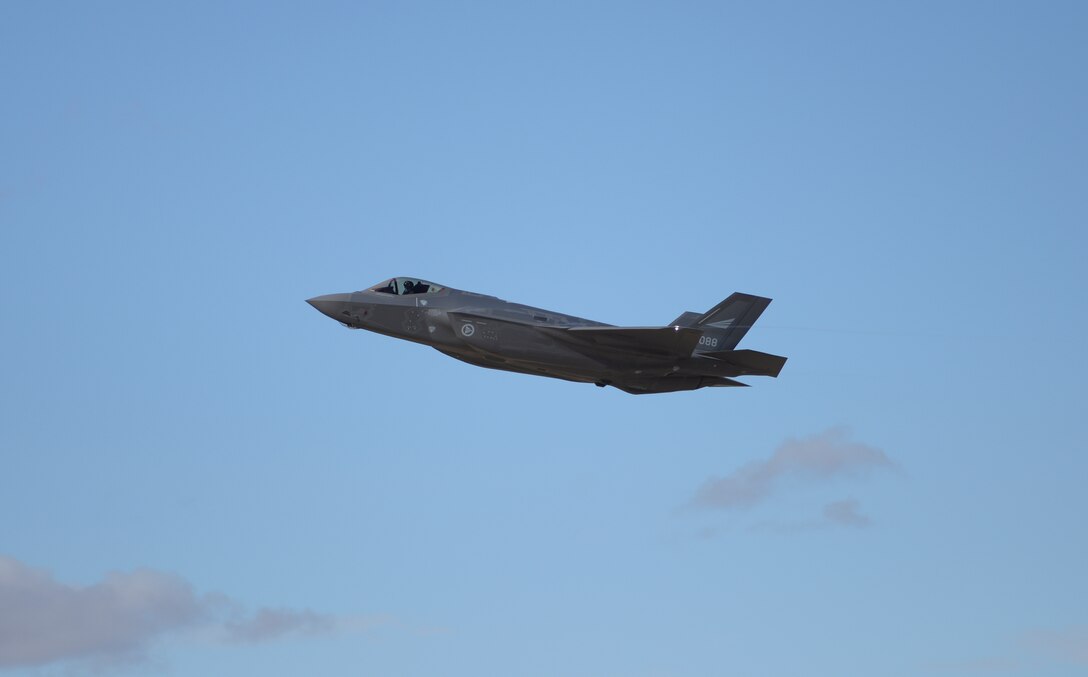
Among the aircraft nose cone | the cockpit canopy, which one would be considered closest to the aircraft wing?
the cockpit canopy

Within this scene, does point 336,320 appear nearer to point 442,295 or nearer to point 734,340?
point 442,295

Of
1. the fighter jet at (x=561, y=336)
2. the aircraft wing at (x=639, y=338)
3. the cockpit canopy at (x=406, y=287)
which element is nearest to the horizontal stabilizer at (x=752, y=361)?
the fighter jet at (x=561, y=336)

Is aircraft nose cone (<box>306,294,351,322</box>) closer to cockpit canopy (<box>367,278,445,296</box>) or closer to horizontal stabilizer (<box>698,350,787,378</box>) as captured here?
cockpit canopy (<box>367,278,445,296</box>)

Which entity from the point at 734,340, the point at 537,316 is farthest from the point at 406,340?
the point at 734,340

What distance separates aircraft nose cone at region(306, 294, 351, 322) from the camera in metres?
46.3

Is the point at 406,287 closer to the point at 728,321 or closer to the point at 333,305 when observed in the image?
the point at 333,305

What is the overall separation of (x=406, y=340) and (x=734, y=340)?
484 inches

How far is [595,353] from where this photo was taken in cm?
4369

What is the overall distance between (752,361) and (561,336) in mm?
6777

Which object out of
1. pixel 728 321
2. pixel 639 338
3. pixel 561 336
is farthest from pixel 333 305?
pixel 728 321

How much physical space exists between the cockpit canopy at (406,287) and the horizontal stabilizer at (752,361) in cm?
1055

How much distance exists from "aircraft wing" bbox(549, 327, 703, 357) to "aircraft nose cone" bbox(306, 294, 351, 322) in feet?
27.3

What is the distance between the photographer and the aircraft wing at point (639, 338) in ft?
138

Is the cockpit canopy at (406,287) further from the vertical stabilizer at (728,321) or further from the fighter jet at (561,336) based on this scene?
the vertical stabilizer at (728,321)
